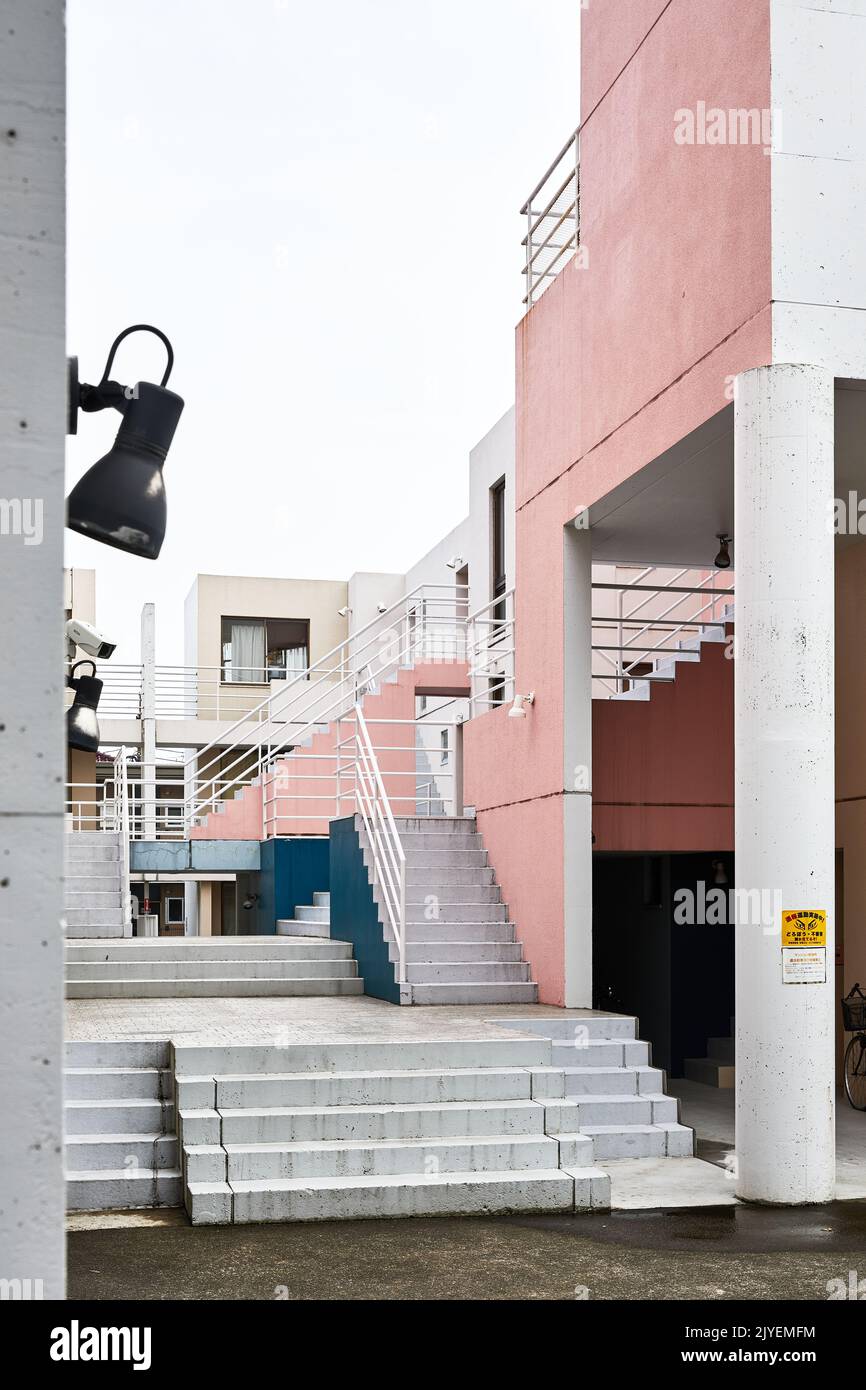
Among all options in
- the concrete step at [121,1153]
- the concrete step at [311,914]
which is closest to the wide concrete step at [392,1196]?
the concrete step at [121,1153]

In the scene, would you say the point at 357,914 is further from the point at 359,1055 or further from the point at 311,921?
the point at 359,1055

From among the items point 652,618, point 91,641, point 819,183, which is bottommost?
point 91,641

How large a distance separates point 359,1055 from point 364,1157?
2.75 feet

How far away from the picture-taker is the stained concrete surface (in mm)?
6012

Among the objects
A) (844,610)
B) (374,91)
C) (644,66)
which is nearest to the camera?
(374,91)

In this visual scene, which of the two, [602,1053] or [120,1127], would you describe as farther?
[602,1053]

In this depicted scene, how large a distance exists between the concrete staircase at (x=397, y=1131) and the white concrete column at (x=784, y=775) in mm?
1006

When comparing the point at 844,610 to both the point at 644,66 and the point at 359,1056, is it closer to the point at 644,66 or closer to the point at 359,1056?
the point at 644,66

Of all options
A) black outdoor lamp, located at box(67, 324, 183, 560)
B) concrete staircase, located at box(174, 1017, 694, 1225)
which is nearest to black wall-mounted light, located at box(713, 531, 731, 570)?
concrete staircase, located at box(174, 1017, 694, 1225)

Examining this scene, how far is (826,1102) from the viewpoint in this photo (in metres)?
7.62

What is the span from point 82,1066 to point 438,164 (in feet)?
22.1

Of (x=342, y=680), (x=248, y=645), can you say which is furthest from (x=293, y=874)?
(x=248, y=645)

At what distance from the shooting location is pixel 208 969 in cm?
1248
